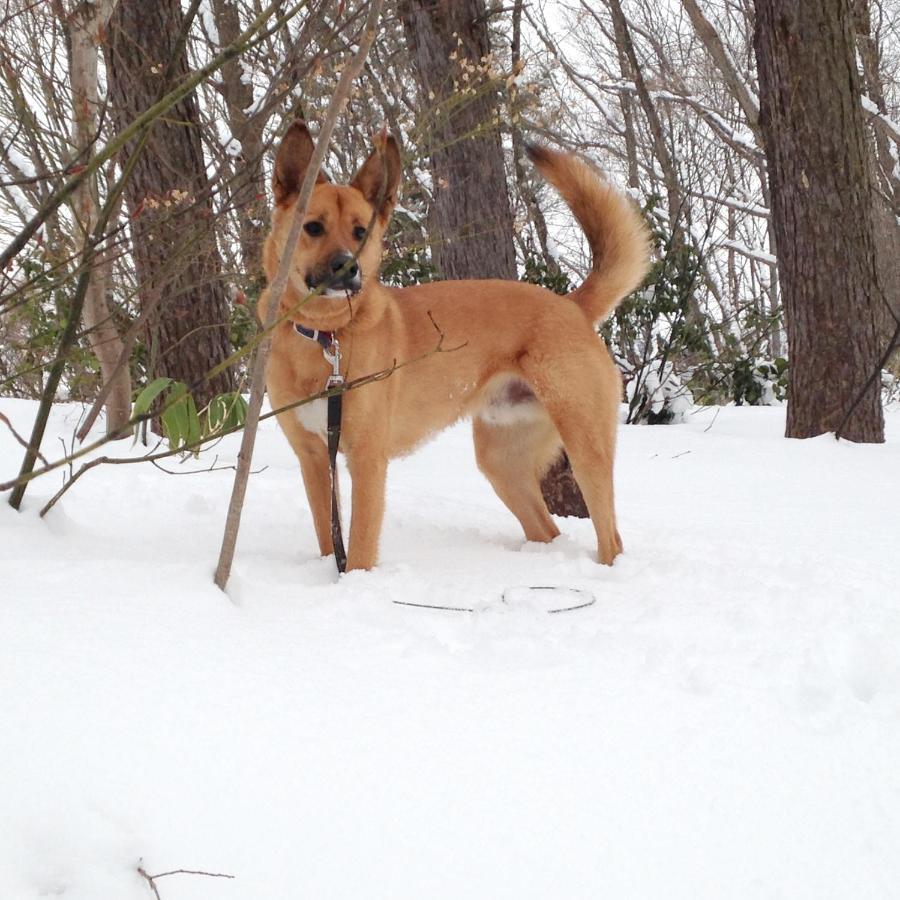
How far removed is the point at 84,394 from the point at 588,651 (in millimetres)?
9468

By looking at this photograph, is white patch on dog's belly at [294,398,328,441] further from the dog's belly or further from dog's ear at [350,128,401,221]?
the dog's belly

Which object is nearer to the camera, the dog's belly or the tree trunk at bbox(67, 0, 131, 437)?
the tree trunk at bbox(67, 0, 131, 437)

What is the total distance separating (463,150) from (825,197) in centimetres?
266

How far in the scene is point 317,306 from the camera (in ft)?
10.6

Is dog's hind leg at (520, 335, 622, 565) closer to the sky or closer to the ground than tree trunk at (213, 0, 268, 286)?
closer to the ground

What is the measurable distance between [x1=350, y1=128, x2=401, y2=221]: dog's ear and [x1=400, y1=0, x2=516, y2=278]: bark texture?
2.91 metres

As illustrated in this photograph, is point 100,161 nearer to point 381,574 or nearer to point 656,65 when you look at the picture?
point 381,574

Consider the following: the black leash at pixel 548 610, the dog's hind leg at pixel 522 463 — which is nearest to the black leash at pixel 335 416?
the black leash at pixel 548 610

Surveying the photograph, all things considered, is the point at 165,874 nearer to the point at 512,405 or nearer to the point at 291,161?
the point at 291,161

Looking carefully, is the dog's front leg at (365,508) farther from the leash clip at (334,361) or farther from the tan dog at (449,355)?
the leash clip at (334,361)

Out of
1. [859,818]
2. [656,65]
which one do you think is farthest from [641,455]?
[656,65]

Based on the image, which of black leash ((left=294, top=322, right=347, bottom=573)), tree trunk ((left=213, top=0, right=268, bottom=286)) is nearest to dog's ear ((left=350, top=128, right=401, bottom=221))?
tree trunk ((left=213, top=0, right=268, bottom=286))

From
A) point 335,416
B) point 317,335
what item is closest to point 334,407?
point 335,416

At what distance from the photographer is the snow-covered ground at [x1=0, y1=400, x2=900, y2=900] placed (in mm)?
1372
